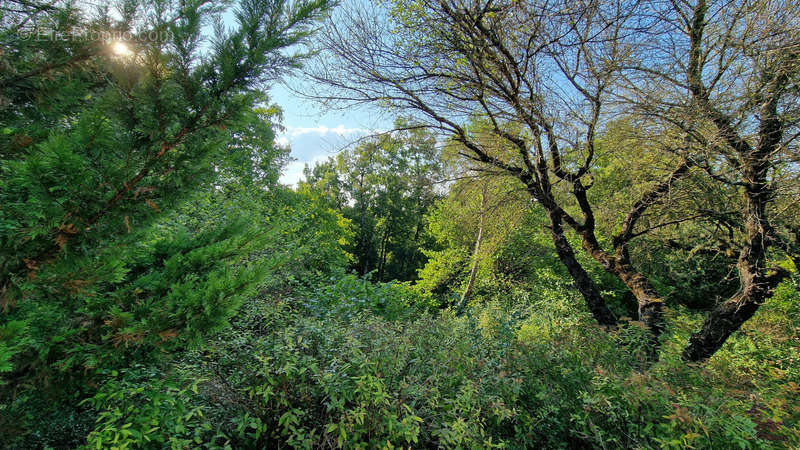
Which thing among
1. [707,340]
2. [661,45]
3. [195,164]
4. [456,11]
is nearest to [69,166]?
[195,164]

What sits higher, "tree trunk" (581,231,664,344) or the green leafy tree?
the green leafy tree

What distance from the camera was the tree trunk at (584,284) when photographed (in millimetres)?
5137

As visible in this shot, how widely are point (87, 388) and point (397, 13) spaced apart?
14.4ft

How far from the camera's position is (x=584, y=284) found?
5309mm

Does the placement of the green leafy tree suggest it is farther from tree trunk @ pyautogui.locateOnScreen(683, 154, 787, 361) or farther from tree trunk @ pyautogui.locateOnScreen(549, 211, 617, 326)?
tree trunk @ pyautogui.locateOnScreen(683, 154, 787, 361)

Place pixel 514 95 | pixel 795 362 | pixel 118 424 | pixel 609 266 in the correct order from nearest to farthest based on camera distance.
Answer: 1. pixel 118 424
2. pixel 514 95
3. pixel 795 362
4. pixel 609 266

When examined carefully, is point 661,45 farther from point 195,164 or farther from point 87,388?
point 87,388

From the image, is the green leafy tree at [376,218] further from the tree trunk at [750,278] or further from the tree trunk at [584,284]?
the tree trunk at [750,278]

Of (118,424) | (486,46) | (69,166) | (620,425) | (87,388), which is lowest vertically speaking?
(620,425)

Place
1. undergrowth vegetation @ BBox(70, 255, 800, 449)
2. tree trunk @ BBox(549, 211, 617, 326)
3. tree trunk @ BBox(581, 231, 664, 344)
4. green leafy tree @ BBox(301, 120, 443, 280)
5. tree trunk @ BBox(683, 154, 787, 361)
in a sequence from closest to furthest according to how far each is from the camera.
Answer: undergrowth vegetation @ BBox(70, 255, 800, 449), tree trunk @ BBox(683, 154, 787, 361), tree trunk @ BBox(581, 231, 664, 344), tree trunk @ BBox(549, 211, 617, 326), green leafy tree @ BBox(301, 120, 443, 280)

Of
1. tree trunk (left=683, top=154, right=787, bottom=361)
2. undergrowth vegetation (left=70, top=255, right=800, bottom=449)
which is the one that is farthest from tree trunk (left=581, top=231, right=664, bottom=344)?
undergrowth vegetation (left=70, top=255, right=800, bottom=449)

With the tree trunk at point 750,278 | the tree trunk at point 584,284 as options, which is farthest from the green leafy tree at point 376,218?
the tree trunk at point 750,278

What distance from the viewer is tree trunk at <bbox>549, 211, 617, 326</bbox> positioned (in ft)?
16.9

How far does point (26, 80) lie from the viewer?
1.54 metres
